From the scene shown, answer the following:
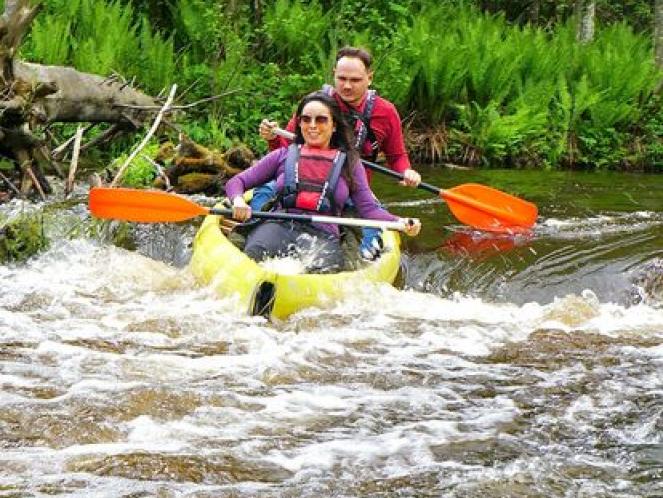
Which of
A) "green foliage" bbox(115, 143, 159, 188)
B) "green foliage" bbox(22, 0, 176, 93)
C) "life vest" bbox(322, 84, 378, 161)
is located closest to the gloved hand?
"life vest" bbox(322, 84, 378, 161)

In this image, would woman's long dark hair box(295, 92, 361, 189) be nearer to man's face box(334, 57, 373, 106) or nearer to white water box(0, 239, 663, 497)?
man's face box(334, 57, 373, 106)

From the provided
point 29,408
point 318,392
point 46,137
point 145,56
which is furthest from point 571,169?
point 29,408

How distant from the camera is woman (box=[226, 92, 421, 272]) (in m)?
6.35

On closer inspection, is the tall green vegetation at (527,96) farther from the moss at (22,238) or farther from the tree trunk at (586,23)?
the moss at (22,238)

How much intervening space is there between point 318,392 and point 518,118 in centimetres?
810

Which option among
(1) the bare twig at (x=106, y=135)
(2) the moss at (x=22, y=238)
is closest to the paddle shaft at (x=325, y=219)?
(2) the moss at (x=22, y=238)

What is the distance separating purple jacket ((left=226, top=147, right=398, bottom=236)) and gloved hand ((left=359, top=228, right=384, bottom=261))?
13 centimetres

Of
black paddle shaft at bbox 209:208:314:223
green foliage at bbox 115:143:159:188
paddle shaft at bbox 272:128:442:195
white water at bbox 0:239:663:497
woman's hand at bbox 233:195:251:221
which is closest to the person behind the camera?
white water at bbox 0:239:663:497

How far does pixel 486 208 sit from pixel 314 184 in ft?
5.39

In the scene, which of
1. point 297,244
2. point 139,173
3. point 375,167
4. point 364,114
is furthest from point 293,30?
point 297,244

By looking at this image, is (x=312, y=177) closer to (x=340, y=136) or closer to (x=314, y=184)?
(x=314, y=184)

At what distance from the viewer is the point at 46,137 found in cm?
966

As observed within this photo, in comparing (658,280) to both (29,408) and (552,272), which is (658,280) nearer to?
(552,272)

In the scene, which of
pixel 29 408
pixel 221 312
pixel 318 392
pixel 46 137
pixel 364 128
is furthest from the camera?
pixel 46 137
